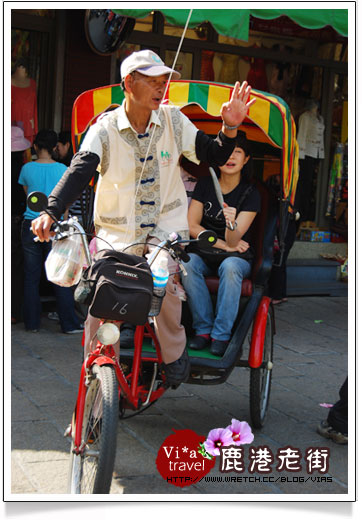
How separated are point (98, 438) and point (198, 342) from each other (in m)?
1.26

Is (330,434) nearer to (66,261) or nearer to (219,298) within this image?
(219,298)

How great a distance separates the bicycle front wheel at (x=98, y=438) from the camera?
3213 mm

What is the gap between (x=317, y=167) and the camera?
34.7 ft

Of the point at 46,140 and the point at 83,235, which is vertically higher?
the point at 46,140

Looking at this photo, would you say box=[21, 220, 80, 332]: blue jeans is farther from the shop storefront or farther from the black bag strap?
the black bag strap

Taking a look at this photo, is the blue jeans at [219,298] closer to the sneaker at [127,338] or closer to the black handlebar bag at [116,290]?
the sneaker at [127,338]

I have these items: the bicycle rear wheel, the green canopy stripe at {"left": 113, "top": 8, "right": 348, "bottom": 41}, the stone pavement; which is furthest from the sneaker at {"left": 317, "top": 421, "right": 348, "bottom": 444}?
the green canopy stripe at {"left": 113, "top": 8, "right": 348, "bottom": 41}

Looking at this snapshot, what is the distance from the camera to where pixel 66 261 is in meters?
3.39

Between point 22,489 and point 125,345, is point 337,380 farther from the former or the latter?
point 22,489

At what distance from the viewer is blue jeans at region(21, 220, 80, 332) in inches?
267

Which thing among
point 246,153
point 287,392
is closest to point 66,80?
point 246,153

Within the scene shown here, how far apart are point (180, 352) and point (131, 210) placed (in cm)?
81

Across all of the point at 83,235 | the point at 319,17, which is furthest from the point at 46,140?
the point at 83,235

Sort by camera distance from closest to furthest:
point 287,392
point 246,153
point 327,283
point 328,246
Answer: point 246,153, point 287,392, point 327,283, point 328,246
